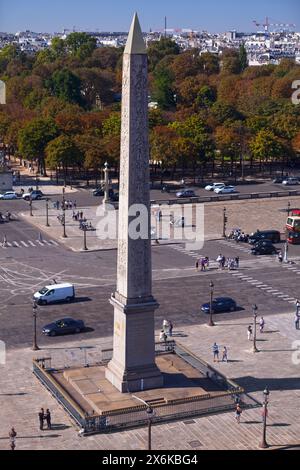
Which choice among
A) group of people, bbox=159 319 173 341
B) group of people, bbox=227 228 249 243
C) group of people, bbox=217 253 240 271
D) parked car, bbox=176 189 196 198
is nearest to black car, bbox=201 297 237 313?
group of people, bbox=159 319 173 341

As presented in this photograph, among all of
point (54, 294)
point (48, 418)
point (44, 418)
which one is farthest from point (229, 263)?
point (48, 418)

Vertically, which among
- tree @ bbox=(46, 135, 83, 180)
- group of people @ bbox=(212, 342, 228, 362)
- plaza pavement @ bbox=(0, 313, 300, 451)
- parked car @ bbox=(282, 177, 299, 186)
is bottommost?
plaza pavement @ bbox=(0, 313, 300, 451)

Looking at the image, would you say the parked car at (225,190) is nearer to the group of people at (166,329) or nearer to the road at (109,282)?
the road at (109,282)

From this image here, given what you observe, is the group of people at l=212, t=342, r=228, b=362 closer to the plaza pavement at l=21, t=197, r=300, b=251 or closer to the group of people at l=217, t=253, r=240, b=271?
the group of people at l=217, t=253, r=240, b=271

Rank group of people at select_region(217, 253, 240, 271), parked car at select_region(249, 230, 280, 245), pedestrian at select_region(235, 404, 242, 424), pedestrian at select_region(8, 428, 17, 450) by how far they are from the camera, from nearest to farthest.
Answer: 1. pedestrian at select_region(8, 428, 17, 450)
2. pedestrian at select_region(235, 404, 242, 424)
3. group of people at select_region(217, 253, 240, 271)
4. parked car at select_region(249, 230, 280, 245)

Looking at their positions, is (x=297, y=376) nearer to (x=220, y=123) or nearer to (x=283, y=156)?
(x=283, y=156)

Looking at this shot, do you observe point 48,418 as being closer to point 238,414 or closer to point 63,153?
point 238,414
